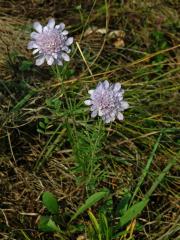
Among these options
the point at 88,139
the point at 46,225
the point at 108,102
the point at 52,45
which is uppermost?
the point at 52,45

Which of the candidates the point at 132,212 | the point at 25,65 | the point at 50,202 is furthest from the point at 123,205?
the point at 25,65

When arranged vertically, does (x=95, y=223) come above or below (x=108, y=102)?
below

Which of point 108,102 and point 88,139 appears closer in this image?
point 108,102

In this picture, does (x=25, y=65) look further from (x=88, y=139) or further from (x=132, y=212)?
(x=132, y=212)

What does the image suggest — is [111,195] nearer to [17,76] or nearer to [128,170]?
[128,170]

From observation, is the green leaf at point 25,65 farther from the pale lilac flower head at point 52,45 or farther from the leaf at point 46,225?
the leaf at point 46,225

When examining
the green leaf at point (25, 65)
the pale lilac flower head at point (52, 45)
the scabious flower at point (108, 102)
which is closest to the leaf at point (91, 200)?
the scabious flower at point (108, 102)
